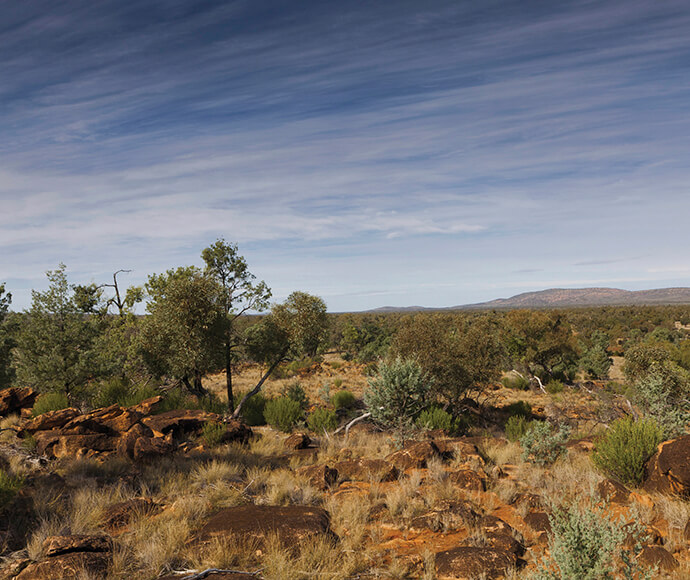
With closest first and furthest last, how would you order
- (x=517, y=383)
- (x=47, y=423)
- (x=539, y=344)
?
1. (x=47, y=423)
2. (x=517, y=383)
3. (x=539, y=344)

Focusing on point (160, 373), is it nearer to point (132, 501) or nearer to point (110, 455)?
point (110, 455)

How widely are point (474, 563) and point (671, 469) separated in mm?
4334

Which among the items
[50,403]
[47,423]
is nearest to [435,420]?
[47,423]

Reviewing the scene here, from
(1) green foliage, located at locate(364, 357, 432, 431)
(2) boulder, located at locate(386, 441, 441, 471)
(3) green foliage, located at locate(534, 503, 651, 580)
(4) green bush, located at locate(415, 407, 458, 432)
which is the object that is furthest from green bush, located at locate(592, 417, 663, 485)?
(1) green foliage, located at locate(364, 357, 432, 431)

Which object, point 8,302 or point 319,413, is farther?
point 8,302

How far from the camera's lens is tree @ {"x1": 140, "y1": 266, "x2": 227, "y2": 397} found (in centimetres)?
1565

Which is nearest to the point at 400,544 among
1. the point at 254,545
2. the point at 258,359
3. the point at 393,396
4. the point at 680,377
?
the point at 254,545

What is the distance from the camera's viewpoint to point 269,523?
19.8 ft

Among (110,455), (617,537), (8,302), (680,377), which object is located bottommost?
(680,377)

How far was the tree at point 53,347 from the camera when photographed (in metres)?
14.8

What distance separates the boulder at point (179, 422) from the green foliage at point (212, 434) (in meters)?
0.41

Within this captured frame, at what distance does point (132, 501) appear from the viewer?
6.69 m

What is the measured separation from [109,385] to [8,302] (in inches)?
552

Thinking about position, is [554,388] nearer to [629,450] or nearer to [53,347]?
[629,450]
